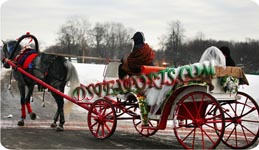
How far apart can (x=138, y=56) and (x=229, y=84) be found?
5.28 feet

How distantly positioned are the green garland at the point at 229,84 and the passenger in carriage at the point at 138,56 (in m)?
1.39

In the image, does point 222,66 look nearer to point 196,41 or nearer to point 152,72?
point 152,72

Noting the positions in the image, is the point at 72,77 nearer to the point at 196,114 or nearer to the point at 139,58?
the point at 139,58

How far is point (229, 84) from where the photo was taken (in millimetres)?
6078

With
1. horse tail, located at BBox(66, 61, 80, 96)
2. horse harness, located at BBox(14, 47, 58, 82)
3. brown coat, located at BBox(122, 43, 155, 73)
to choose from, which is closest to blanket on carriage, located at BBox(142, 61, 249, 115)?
brown coat, located at BBox(122, 43, 155, 73)

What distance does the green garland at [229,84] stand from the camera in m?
6.02

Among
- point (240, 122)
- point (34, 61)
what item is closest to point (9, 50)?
point (34, 61)

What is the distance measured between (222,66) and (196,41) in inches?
242

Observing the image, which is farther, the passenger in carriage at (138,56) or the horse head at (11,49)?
the horse head at (11,49)

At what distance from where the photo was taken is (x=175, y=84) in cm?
602

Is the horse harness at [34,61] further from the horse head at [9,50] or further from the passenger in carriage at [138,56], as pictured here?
the passenger in carriage at [138,56]

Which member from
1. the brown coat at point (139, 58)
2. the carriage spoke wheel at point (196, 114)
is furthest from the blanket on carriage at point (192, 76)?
the brown coat at point (139, 58)

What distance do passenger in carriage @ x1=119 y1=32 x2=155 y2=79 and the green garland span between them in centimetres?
139

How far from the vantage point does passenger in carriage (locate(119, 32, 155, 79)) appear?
21.9 ft
